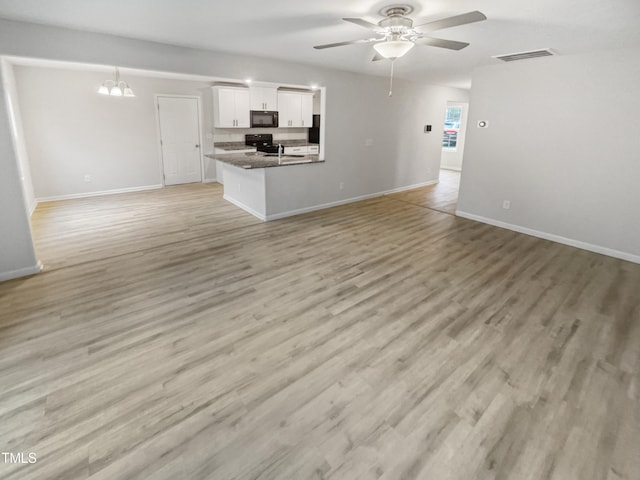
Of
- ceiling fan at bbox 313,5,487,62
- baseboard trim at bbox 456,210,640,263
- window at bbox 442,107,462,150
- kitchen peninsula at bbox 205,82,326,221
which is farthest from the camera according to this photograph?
window at bbox 442,107,462,150

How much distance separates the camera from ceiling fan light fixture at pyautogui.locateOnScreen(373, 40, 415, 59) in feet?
8.96

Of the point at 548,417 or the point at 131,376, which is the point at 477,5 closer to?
the point at 548,417

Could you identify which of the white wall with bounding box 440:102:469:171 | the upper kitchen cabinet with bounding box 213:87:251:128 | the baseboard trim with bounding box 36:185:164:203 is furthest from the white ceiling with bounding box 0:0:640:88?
the white wall with bounding box 440:102:469:171

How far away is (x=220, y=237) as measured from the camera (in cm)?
456

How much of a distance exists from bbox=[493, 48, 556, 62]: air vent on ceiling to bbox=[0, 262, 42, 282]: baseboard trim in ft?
19.2

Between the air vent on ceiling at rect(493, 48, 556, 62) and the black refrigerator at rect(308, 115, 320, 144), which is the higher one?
the air vent on ceiling at rect(493, 48, 556, 62)

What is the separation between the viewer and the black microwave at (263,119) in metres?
7.85

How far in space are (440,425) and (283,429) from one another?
84 centimetres

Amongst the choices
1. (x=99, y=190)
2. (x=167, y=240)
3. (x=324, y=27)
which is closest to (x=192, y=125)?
(x=99, y=190)

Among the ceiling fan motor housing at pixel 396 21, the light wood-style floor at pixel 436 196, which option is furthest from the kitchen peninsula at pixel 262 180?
the ceiling fan motor housing at pixel 396 21

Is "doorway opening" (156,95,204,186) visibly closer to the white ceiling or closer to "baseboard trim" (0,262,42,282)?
the white ceiling

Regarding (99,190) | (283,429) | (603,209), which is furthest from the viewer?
(99,190)

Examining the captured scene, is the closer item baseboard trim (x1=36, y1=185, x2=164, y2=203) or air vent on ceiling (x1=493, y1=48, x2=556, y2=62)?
air vent on ceiling (x1=493, y1=48, x2=556, y2=62)

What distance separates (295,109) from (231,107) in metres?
1.64
